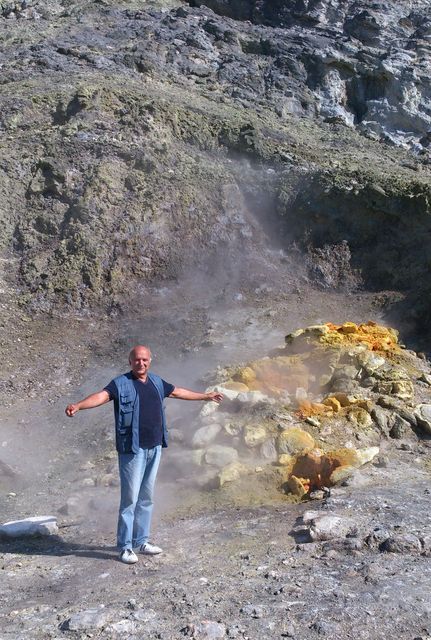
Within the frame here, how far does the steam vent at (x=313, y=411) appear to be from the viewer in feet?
21.0

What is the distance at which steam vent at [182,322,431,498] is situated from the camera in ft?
21.0

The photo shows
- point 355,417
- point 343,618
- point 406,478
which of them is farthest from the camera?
point 355,417

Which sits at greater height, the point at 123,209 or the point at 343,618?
the point at 343,618

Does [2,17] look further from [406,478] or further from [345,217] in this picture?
[406,478]

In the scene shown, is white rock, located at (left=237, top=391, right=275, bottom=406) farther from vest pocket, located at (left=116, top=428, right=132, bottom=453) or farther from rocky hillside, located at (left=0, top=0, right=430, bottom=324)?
rocky hillside, located at (left=0, top=0, right=430, bottom=324)

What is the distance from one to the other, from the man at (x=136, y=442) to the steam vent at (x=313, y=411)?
1601 mm

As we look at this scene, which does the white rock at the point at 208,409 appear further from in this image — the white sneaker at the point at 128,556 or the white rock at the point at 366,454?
the white sneaker at the point at 128,556

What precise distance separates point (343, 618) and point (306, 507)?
192 centimetres

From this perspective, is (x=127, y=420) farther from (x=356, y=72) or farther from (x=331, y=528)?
(x=356, y=72)

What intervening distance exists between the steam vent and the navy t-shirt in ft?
5.72

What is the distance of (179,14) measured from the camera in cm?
2059

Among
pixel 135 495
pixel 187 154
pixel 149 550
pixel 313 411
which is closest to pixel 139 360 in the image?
pixel 135 495

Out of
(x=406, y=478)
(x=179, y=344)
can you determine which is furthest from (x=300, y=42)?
(x=406, y=478)

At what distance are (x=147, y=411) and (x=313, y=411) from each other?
129 inches
